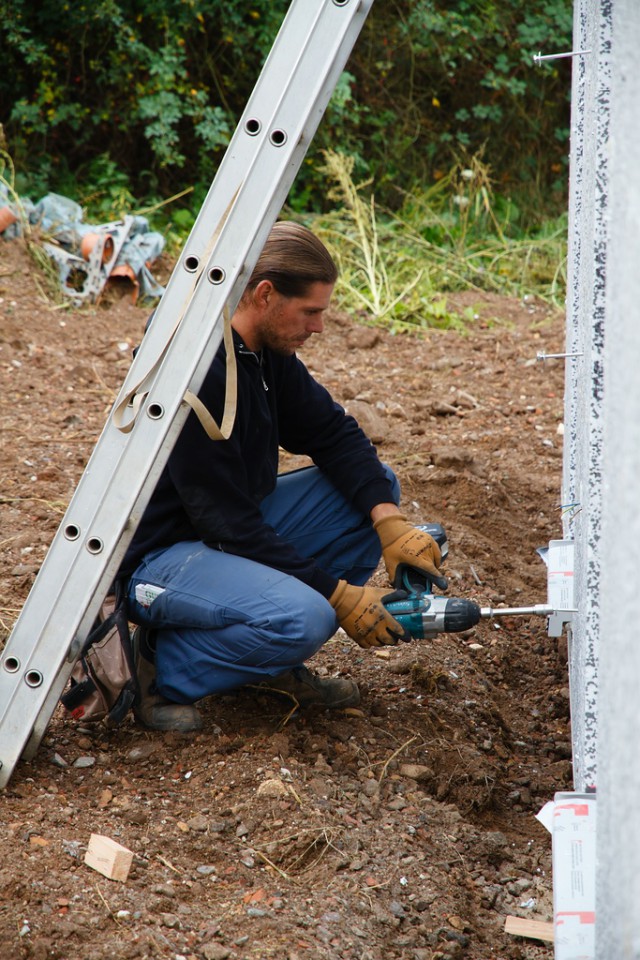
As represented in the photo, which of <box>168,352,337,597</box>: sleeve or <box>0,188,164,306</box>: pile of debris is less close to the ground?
<box>0,188,164,306</box>: pile of debris

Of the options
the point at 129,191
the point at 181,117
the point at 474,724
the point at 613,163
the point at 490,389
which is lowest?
the point at 474,724

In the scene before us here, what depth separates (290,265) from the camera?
261cm

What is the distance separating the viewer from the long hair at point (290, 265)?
2.61m

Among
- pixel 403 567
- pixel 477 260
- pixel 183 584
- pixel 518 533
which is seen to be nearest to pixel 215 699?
pixel 183 584

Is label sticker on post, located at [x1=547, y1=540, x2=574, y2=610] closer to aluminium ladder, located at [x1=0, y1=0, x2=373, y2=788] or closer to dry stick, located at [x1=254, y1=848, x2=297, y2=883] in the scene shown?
dry stick, located at [x1=254, y1=848, x2=297, y2=883]

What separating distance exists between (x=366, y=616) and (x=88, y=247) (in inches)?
182

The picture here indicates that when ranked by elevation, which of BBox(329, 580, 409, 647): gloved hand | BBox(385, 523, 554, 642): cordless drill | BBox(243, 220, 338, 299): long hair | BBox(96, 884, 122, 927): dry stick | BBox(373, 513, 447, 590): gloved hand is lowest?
BBox(96, 884, 122, 927): dry stick

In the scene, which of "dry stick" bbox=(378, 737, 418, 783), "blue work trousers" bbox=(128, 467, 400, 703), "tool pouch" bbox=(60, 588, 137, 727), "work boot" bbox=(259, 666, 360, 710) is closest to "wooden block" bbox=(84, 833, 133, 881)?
"tool pouch" bbox=(60, 588, 137, 727)

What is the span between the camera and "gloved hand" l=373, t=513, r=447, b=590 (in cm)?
291

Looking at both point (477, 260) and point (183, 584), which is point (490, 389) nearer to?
point (477, 260)

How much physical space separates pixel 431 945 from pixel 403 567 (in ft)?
3.77

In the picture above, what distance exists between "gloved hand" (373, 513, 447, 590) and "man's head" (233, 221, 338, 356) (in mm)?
649

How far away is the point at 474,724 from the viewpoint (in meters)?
2.96

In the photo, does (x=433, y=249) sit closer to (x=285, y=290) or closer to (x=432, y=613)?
(x=285, y=290)
